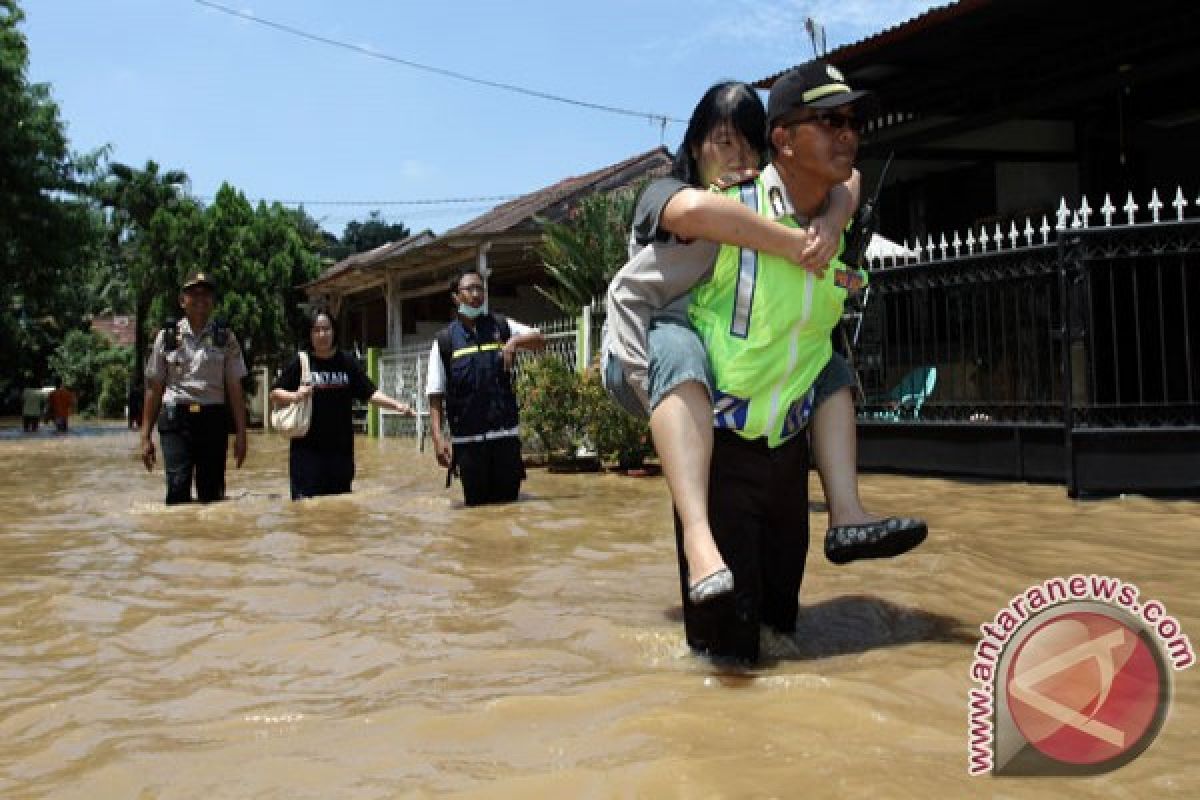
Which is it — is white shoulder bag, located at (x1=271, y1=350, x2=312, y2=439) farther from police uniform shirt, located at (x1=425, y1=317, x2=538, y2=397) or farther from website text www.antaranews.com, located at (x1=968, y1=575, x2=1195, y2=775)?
website text www.antaranews.com, located at (x1=968, y1=575, x2=1195, y2=775)

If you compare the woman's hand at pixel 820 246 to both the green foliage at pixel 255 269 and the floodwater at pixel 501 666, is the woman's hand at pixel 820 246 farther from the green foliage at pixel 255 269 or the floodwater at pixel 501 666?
the green foliage at pixel 255 269

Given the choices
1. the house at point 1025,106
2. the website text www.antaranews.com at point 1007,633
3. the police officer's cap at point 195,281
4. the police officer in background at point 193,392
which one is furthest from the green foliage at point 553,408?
the website text www.antaranews.com at point 1007,633

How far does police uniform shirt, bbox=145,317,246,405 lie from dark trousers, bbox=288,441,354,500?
66 cm

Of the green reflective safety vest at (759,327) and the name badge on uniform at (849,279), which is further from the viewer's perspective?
the name badge on uniform at (849,279)

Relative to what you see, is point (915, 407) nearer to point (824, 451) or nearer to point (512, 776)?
point (824, 451)

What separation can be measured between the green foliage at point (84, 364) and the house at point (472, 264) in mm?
24669

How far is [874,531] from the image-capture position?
291 cm

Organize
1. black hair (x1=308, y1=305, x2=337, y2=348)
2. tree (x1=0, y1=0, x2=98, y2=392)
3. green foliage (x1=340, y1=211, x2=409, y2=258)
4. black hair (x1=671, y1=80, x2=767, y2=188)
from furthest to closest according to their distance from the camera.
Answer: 1. green foliage (x1=340, y1=211, x2=409, y2=258)
2. tree (x1=0, y1=0, x2=98, y2=392)
3. black hair (x1=308, y1=305, x2=337, y2=348)
4. black hair (x1=671, y1=80, x2=767, y2=188)

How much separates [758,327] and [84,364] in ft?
173

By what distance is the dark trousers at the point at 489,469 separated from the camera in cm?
742

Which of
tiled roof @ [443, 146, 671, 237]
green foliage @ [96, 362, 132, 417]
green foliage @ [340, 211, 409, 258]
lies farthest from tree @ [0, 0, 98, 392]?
green foliage @ [340, 211, 409, 258]

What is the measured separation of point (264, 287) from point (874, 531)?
27.0m

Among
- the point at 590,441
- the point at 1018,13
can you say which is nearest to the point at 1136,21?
the point at 1018,13

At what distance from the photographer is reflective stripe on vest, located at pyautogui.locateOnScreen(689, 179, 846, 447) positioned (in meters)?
2.85
